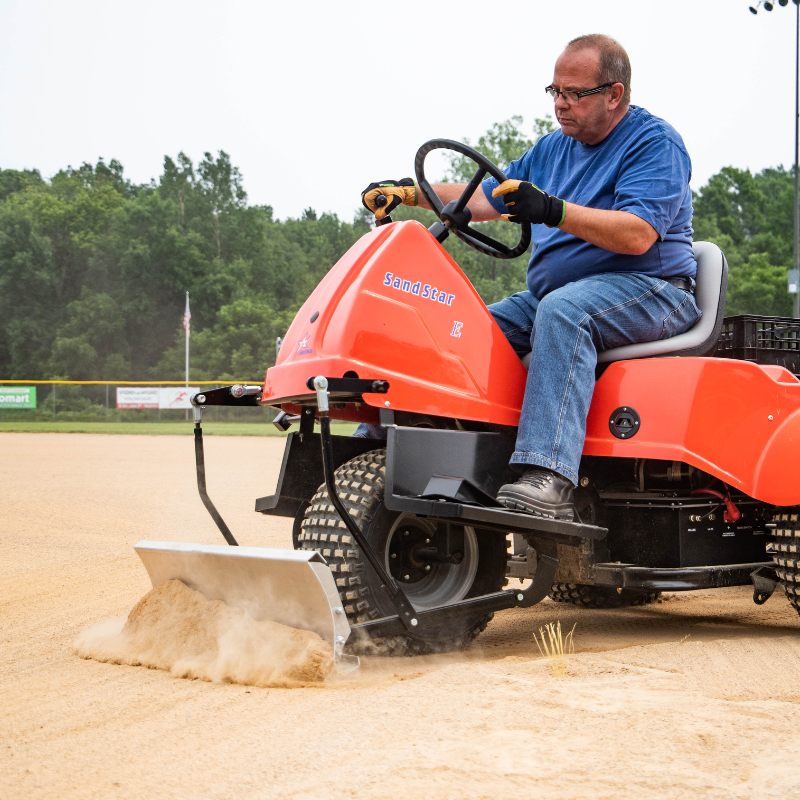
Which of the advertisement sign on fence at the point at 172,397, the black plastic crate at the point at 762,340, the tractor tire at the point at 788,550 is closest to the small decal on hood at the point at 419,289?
the black plastic crate at the point at 762,340

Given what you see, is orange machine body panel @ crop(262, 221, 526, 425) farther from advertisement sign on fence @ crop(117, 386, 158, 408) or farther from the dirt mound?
advertisement sign on fence @ crop(117, 386, 158, 408)

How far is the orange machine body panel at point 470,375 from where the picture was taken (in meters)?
3.18

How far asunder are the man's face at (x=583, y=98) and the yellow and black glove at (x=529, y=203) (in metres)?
0.58

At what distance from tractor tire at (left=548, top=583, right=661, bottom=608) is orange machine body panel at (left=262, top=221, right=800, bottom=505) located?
1.44 meters

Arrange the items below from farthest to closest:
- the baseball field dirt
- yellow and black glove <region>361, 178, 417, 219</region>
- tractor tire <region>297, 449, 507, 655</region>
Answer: yellow and black glove <region>361, 178, 417, 219</region>
tractor tire <region>297, 449, 507, 655</region>
the baseball field dirt

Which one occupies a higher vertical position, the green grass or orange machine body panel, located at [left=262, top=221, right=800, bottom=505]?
orange machine body panel, located at [left=262, top=221, right=800, bottom=505]

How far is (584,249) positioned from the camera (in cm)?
371

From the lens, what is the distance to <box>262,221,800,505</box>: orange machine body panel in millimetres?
3178

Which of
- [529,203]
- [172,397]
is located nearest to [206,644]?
[529,203]

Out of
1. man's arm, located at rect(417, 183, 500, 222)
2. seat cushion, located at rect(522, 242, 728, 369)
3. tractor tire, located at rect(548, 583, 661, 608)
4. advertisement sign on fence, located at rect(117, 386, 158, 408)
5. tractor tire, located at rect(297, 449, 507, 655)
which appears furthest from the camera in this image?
advertisement sign on fence, located at rect(117, 386, 158, 408)

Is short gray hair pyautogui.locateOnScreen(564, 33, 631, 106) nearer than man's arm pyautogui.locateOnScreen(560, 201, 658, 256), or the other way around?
man's arm pyautogui.locateOnScreen(560, 201, 658, 256)

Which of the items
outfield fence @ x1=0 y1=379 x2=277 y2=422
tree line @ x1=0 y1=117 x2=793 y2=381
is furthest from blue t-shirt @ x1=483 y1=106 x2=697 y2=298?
tree line @ x1=0 y1=117 x2=793 y2=381

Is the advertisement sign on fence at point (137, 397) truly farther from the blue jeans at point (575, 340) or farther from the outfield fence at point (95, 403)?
the blue jeans at point (575, 340)

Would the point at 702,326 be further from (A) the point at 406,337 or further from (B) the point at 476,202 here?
(A) the point at 406,337
